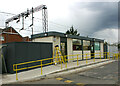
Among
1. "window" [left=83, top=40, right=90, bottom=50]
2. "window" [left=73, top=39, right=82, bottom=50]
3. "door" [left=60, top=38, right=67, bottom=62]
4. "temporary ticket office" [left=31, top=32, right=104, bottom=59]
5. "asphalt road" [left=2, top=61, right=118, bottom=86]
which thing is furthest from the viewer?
"window" [left=83, top=40, right=90, bottom=50]

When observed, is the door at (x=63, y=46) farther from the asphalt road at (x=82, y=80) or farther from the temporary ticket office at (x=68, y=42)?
the asphalt road at (x=82, y=80)

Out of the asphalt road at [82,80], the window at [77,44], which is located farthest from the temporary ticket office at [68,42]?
the asphalt road at [82,80]

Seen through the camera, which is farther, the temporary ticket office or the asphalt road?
the temporary ticket office

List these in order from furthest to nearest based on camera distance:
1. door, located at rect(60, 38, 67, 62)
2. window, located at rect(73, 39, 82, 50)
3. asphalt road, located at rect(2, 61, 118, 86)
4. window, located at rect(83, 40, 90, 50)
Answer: window, located at rect(83, 40, 90, 50) → window, located at rect(73, 39, 82, 50) → door, located at rect(60, 38, 67, 62) → asphalt road, located at rect(2, 61, 118, 86)

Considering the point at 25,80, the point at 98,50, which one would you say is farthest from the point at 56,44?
the point at 98,50

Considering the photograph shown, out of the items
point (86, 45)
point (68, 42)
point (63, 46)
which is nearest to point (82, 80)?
point (63, 46)

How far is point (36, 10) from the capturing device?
22.9m

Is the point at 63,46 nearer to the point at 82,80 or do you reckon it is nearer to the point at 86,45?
the point at 86,45

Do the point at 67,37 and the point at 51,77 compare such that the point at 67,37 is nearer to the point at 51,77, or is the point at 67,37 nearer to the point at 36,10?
the point at 51,77

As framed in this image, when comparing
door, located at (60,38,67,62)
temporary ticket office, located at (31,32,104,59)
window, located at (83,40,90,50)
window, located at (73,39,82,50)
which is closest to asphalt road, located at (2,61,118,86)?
temporary ticket office, located at (31,32,104,59)

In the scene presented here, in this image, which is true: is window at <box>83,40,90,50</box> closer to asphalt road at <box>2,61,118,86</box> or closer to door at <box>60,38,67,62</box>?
door at <box>60,38,67,62</box>

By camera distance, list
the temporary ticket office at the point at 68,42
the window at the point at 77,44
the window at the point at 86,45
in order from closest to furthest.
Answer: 1. the temporary ticket office at the point at 68,42
2. the window at the point at 77,44
3. the window at the point at 86,45

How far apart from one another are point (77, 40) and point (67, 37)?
239 centimetres

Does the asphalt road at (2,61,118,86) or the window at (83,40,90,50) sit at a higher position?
the window at (83,40,90,50)
